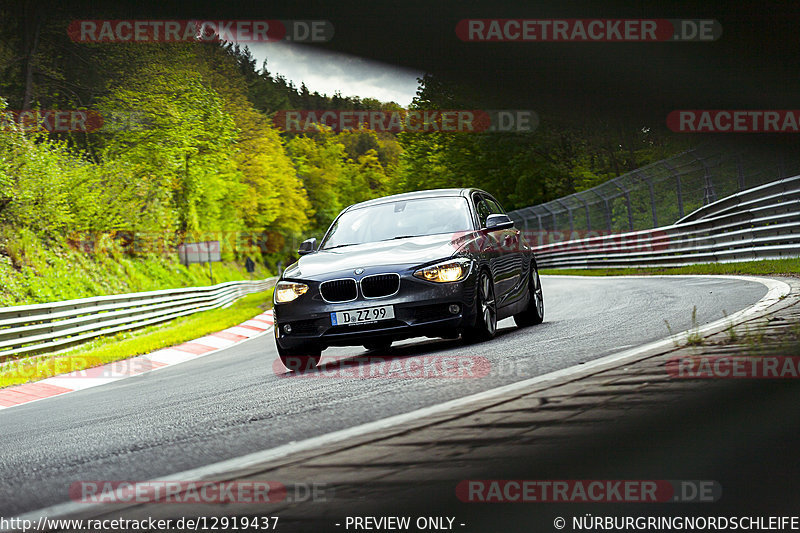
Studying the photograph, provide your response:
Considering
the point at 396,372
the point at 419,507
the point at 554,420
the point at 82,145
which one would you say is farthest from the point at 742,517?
the point at 82,145

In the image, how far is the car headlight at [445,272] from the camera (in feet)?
24.8

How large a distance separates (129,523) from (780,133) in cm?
838

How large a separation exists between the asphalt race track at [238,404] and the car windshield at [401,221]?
3.88 feet

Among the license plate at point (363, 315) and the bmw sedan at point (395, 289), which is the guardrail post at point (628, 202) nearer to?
the bmw sedan at point (395, 289)

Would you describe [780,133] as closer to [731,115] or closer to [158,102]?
[731,115]

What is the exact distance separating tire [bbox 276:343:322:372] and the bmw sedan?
0.01 m

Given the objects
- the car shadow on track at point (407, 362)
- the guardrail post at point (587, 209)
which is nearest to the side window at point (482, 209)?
the car shadow on track at point (407, 362)

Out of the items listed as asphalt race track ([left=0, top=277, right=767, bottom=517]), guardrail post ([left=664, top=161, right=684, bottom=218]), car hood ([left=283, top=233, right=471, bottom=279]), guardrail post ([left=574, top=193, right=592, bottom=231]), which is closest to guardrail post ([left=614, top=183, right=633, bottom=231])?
guardrail post ([left=574, top=193, right=592, bottom=231])

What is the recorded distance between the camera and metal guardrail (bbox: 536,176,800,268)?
1595 centimetres

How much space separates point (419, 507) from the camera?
2.52m

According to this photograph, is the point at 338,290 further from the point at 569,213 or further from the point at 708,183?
the point at 569,213

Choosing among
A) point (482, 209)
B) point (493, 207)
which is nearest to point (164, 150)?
point (493, 207)

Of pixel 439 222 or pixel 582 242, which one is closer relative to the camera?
pixel 439 222

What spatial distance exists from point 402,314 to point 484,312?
0.88 meters
